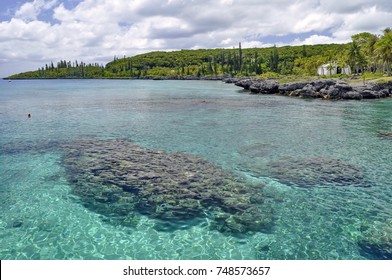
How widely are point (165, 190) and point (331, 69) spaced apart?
144m

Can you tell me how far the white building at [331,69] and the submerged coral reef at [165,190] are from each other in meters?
137

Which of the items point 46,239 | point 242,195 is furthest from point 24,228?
point 242,195

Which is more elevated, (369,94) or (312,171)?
(369,94)

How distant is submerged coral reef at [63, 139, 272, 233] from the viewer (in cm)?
1623

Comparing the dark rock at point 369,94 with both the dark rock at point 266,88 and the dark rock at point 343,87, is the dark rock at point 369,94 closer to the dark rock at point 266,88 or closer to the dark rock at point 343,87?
the dark rock at point 343,87

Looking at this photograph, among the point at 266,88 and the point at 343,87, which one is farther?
the point at 266,88

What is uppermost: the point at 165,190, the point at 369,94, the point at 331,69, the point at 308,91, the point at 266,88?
the point at 331,69

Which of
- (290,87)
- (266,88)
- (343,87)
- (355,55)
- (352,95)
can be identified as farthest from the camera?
(355,55)

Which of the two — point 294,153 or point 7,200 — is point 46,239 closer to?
point 7,200

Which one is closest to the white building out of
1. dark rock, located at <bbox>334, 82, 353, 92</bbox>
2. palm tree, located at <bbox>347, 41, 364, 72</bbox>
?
palm tree, located at <bbox>347, 41, 364, 72</bbox>

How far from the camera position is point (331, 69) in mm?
143875

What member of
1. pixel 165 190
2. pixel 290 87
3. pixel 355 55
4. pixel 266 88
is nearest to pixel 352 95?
pixel 290 87

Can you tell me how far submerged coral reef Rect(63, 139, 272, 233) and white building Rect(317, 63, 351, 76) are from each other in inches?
5393

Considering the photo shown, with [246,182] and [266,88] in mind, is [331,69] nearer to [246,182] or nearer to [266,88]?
[266,88]
